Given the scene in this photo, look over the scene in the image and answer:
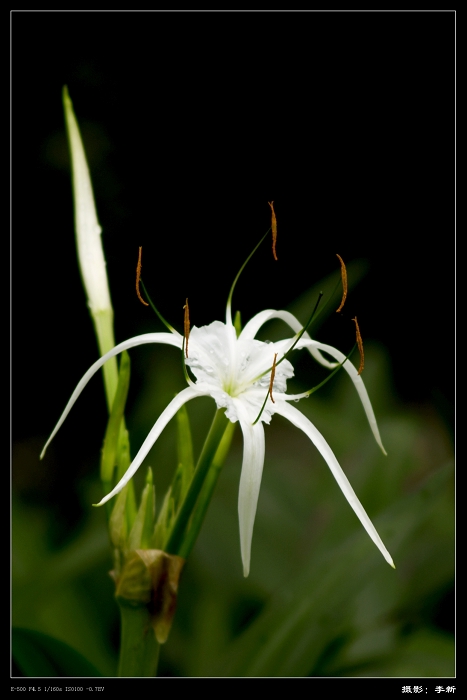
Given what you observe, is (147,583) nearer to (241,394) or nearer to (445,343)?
(241,394)

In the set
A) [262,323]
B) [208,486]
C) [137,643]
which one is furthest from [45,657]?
[262,323]

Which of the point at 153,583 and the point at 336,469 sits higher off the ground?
the point at 336,469

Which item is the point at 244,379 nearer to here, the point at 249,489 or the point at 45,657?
the point at 249,489

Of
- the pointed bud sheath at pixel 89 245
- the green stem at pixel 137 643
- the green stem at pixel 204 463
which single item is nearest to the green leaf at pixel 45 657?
the green stem at pixel 137 643

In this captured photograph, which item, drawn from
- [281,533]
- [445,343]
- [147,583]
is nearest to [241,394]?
[147,583]

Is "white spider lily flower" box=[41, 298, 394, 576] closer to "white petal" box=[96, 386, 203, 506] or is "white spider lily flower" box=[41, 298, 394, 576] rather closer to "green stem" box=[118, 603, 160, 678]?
"white petal" box=[96, 386, 203, 506]

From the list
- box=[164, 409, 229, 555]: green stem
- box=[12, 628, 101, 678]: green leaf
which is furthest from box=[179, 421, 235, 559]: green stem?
box=[12, 628, 101, 678]: green leaf
